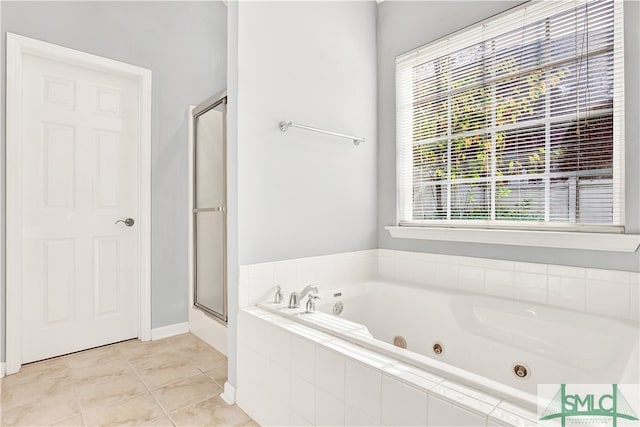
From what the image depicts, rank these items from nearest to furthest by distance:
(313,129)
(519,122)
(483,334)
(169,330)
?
(483,334) < (519,122) < (313,129) < (169,330)

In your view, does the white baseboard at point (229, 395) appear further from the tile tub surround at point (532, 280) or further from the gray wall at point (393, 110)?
the gray wall at point (393, 110)

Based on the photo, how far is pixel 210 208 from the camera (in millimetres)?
2498

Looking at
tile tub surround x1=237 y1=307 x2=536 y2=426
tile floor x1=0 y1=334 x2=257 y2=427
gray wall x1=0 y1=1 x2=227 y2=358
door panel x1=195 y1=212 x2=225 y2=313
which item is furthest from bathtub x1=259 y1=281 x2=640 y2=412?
gray wall x1=0 y1=1 x2=227 y2=358

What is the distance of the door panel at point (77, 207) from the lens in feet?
7.34

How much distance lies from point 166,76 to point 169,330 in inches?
76.8

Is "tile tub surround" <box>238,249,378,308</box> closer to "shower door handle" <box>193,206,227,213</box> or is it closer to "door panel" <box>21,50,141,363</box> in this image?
"shower door handle" <box>193,206,227,213</box>

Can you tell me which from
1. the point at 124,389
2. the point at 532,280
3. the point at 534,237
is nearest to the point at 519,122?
the point at 534,237

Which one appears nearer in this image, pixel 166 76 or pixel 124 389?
pixel 124 389

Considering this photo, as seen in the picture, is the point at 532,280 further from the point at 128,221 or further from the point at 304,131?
the point at 128,221

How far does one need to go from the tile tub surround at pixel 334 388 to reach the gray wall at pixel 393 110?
44.7 inches

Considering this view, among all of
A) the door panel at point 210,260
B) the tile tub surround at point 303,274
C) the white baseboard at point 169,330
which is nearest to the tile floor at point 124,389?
the white baseboard at point 169,330

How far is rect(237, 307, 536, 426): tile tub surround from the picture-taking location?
35.6 inches

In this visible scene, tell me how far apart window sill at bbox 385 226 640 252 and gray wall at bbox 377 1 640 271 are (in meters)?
0.05

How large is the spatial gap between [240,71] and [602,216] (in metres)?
1.84
